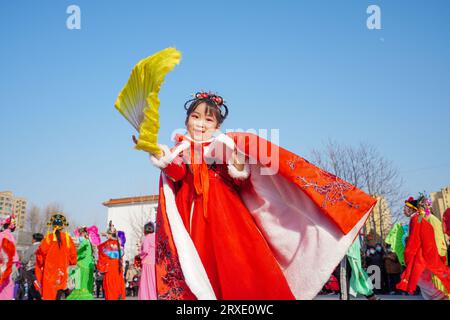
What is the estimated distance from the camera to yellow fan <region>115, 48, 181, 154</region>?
2951 mm

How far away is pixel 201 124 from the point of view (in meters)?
3.87

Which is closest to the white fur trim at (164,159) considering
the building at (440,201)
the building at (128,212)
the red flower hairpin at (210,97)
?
the red flower hairpin at (210,97)

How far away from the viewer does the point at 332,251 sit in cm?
336

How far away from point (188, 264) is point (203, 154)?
2.99 feet

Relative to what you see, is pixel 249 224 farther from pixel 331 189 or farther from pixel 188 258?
pixel 331 189

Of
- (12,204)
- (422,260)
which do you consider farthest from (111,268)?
(12,204)

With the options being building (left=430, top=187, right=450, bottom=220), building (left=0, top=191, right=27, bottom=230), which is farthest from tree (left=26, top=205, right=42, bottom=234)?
building (left=430, top=187, right=450, bottom=220)

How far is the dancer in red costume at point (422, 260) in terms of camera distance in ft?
21.6

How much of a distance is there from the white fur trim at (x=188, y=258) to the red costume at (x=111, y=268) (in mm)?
7000

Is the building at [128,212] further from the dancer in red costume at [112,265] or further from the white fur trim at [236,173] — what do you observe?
the white fur trim at [236,173]

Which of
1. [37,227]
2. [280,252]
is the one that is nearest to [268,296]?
[280,252]

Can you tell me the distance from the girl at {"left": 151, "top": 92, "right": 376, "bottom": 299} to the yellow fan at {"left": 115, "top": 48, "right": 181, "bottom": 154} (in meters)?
0.33

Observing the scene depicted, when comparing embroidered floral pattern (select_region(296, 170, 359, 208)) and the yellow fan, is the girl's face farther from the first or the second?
embroidered floral pattern (select_region(296, 170, 359, 208))
